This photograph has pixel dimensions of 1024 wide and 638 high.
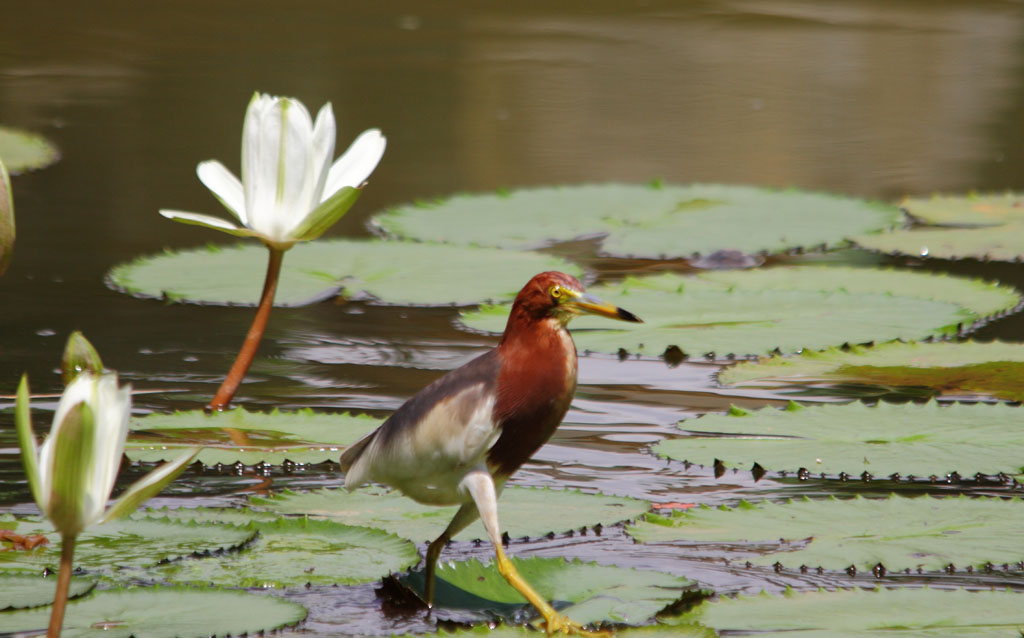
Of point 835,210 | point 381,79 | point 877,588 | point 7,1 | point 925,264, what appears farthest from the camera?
point 7,1

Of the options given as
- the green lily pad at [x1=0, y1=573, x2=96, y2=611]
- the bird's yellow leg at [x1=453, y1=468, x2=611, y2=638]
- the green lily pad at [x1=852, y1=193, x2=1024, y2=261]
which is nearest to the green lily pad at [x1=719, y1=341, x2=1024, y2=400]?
the green lily pad at [x1=852, y1=193, x2=1024, y2=261]

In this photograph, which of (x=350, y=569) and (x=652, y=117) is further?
(x=652, y=117)

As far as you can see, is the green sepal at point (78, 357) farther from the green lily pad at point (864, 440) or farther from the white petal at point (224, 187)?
the green lily pad at point (864, 440)

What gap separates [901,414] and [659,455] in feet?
1.84

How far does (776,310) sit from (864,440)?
109 cm

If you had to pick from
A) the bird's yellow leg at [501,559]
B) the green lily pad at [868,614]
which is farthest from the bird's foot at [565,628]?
the green lily pad at [868,614]

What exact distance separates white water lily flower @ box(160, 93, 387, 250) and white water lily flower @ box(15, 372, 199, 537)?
3.87 feet

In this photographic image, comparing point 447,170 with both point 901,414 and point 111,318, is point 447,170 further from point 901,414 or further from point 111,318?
point 901,414

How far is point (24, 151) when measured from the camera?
580 centimetres

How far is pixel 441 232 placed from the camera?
4.64m

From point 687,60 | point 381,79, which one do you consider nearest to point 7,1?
point 381,79

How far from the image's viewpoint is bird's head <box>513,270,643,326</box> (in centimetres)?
194

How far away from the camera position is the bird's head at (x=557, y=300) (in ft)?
6.37

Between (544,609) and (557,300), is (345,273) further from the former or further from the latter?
(544,609)
